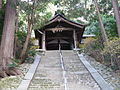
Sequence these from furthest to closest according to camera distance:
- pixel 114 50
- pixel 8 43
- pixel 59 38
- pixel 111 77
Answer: pixel 59 38 < pixel 8 43 < pixel 111 77 < pixel 114 50

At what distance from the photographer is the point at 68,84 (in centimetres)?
735

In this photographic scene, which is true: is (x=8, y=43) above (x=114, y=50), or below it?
above

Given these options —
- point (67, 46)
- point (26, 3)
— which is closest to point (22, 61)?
point (26, 3)

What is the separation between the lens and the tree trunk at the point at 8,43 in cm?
843

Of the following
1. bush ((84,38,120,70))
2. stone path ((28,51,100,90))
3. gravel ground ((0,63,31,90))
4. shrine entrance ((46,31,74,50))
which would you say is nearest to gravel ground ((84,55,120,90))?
bush ((84,38,120,70))

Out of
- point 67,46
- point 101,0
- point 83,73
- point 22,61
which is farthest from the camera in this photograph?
point 67,46

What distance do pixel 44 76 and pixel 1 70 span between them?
1855 millimetres

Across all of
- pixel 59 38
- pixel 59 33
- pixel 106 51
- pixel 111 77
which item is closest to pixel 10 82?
pixel 111 77

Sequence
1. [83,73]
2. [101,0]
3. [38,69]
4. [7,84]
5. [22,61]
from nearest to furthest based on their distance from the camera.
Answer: [7,84] < [83,73] < [38,69] < [22,61] < [101,0]

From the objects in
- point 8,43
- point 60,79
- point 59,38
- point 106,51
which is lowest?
point 60,79

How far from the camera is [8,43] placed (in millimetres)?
9133

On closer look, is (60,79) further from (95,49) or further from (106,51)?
(95,49)

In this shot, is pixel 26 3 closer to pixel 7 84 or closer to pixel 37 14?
pixel 37 14

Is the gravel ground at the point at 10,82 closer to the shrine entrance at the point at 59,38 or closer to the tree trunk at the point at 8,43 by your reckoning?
the tree trunk at the point at 8,43
